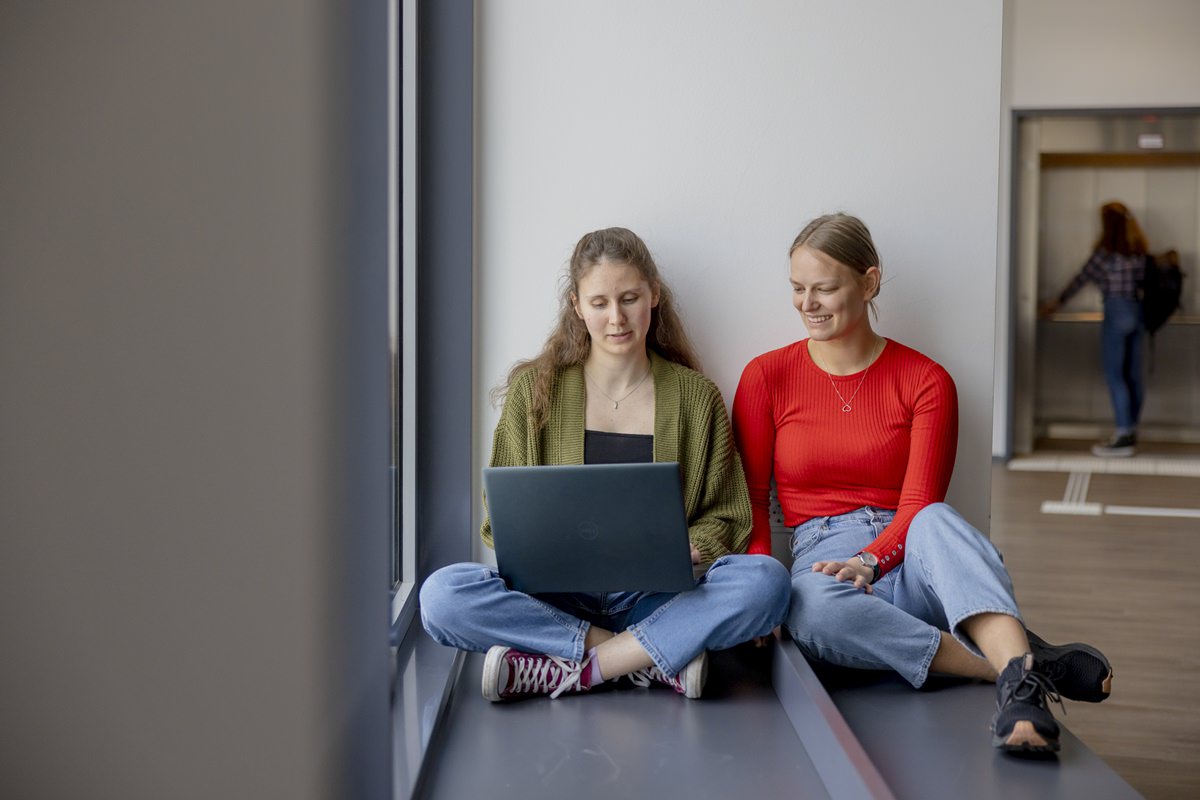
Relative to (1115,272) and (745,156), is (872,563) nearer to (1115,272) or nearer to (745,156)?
(745,156)

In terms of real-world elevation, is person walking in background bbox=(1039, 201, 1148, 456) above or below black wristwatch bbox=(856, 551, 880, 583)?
above

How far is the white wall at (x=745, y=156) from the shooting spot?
266 cm

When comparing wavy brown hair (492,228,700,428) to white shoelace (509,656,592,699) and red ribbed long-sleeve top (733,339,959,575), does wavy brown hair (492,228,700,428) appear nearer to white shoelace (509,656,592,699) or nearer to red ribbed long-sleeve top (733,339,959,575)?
red ribbed long-sleeve top (733,339,959,575)

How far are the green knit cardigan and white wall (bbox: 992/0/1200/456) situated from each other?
4.56 meters

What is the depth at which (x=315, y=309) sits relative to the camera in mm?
1266

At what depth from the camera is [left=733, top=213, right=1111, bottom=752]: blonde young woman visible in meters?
2.14

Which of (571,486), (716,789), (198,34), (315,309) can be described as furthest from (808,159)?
(198,34)

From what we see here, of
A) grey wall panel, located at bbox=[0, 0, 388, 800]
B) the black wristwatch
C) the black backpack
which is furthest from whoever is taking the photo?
the black backpack

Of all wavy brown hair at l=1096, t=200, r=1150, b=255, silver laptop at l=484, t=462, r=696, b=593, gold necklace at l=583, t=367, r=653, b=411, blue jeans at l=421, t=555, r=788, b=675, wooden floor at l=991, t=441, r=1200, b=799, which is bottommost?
wooden floor at l=991, t=441, r=1200, b=799

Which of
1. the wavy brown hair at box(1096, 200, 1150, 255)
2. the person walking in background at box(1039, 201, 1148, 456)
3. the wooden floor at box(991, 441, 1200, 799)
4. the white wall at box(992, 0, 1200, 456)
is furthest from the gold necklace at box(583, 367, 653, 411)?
the wavy brown hair at box(1096, 200, 1150, 255)

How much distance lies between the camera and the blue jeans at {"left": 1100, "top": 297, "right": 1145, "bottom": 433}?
7.08 m

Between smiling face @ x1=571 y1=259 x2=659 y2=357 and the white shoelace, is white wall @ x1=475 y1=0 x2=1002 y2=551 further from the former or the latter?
the white shoelace

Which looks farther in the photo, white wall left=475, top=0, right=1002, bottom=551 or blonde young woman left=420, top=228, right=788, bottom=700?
white wall left=475, top=0, right=1002, bottom=551

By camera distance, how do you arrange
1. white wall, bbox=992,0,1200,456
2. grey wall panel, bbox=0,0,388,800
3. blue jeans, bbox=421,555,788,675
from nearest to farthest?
grey wall panel, bbox=0,0,388,800, blue jeans, bbox=421,555,788,675, white wall, bbox=992,0,1200,456
